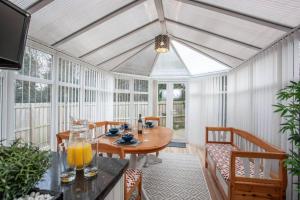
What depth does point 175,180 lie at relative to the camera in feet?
10.6

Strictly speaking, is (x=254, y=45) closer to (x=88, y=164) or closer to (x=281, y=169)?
(x=281, y=169)

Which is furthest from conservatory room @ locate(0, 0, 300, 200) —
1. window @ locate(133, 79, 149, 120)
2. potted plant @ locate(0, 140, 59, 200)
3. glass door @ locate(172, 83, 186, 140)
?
glass door @ locate(172, 83, 186, 140)

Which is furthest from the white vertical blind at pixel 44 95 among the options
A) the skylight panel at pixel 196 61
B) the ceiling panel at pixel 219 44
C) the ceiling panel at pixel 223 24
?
the skylight panel at pixel 196 61

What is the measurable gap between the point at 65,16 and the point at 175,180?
3.02 m

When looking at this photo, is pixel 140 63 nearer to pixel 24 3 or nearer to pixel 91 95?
pixel 91 95

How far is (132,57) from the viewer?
515cm

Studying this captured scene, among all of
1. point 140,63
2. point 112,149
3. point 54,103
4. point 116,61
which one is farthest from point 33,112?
point 140,63

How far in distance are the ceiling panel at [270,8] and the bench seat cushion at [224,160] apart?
1870 millimetres

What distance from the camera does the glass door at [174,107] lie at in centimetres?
619

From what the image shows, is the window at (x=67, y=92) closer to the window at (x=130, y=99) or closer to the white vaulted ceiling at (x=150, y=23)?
the white vaulted ceiling at (x=150, y=23)

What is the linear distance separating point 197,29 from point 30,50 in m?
2.54

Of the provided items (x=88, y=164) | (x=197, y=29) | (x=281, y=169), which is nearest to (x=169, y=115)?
(x=197, y=29)

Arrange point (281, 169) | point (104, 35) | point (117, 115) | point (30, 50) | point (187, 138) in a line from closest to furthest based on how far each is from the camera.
Result: point (281, 169), point (30, 50), point (104, 35), point (117, 115), point (187, 138)

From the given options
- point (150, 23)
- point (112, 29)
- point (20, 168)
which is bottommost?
point (20, 168)
